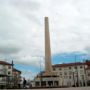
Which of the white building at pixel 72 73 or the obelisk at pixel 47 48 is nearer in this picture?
the obelisk at pixel 47 48

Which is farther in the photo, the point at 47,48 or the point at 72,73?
the point at 72,73

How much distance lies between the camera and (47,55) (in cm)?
9506

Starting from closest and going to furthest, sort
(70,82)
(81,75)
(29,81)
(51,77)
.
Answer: (51,77)
(29,81)
(70,82)
(81,75)

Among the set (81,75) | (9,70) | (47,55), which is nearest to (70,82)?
(81,75)

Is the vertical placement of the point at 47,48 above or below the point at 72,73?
above

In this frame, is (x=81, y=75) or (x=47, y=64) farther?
(x=81, y=75)

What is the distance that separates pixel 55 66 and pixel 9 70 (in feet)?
111

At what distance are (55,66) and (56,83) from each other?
47.4 meters

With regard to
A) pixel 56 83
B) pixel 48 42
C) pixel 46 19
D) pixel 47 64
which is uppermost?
pixel 46 19

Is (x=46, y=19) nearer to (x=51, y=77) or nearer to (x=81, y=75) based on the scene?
(x=51, y=77)

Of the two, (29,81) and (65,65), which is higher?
(65,65)

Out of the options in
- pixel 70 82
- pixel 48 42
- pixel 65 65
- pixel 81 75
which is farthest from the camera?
pixel 65 65

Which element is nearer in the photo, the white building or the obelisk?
the obelisk

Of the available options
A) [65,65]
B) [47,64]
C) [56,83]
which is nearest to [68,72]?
[65,65]
